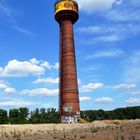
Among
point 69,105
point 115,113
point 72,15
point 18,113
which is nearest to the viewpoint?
point 69,105

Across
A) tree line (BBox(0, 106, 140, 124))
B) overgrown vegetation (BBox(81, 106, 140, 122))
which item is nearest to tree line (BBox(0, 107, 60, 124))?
tree line (BBox(0, 106, 140, 124))

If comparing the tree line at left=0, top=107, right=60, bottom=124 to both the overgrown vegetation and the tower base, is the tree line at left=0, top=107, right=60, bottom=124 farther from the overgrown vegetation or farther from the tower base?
the overgrown vegetation

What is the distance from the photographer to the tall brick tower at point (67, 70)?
58688 mm

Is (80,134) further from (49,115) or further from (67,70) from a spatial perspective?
(49,115)

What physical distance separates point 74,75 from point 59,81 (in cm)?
341

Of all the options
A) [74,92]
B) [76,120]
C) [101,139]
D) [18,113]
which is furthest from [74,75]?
[101,139]

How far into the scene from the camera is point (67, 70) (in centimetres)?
5941

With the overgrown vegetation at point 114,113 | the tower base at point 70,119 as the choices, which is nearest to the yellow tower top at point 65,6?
the tower base at point 70,119

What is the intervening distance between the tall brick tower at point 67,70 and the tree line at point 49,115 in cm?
633

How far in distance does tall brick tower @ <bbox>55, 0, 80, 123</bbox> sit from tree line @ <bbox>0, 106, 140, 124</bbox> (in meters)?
6.33

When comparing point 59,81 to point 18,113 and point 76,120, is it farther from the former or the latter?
point 18,113

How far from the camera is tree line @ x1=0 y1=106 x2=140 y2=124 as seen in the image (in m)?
69.5

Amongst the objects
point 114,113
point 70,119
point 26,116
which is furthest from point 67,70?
point 114,113

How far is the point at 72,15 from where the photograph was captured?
64.2 meters
